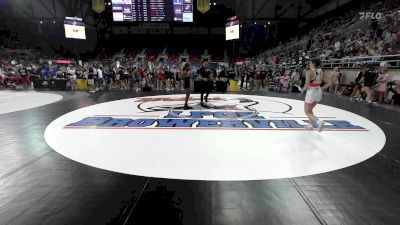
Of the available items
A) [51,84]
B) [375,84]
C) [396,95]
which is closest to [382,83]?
[375,84]

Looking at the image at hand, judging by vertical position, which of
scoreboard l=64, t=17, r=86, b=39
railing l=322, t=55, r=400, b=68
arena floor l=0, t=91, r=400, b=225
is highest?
scoreboard l=64, t=17, r=86, b=39

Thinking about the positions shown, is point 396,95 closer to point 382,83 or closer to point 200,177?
point 382,83

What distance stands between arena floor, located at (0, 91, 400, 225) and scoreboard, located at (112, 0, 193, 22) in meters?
17.0

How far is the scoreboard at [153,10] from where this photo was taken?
20.0m

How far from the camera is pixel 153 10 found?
20.3 metres

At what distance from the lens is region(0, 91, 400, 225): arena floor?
2402mm

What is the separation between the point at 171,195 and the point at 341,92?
13.1m

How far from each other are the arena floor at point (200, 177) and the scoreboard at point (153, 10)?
55.9 ft

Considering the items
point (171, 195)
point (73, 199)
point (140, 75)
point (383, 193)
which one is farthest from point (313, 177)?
point (140, 75)

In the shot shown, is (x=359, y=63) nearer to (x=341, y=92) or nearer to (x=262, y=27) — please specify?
(x=341, y=92)

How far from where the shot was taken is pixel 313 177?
3.19 m

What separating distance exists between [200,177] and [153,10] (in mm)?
19854

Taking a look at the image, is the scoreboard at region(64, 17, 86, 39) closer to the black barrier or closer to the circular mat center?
the black barrier

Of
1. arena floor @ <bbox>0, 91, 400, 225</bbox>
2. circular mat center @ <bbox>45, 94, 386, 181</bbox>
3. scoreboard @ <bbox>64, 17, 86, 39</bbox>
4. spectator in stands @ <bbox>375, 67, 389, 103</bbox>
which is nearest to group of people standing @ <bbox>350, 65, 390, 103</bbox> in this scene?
spectator in stands @ <bbox>375, 67, 389, 103</bbox>
